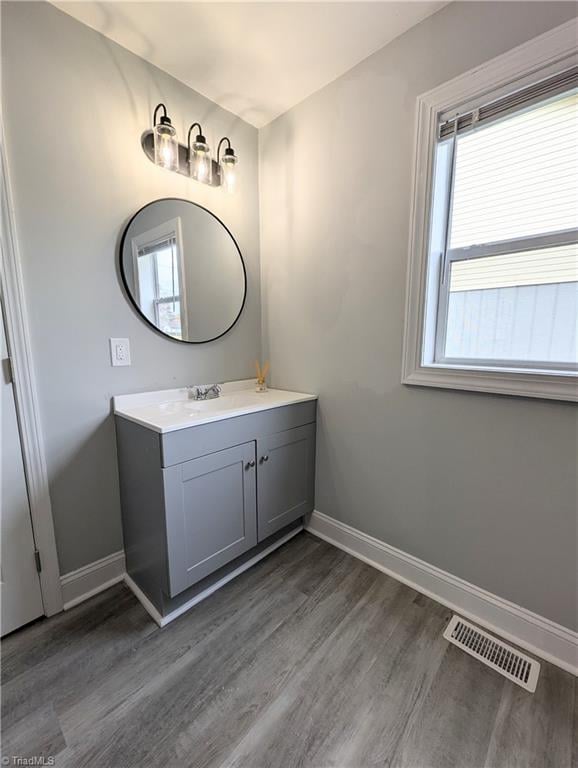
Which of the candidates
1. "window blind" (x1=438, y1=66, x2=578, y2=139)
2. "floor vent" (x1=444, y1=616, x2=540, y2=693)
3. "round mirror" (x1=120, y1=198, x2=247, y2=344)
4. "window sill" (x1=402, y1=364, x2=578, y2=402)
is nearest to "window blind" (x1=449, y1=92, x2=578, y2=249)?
"window blind" (x1=438, y1=66, x2=578, y2=139)

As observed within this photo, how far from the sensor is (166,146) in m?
1.48

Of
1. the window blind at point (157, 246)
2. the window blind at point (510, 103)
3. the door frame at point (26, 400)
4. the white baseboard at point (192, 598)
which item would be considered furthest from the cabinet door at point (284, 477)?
the window blind at point (510, 103)

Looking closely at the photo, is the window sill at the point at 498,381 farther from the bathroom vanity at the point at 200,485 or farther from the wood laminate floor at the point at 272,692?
the wood laminate floor at the point at 272,692

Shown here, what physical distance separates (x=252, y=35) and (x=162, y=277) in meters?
1.11

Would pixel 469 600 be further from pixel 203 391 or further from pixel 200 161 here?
pixel 200 161

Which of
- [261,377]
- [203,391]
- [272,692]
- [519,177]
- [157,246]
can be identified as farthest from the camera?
[261,377]

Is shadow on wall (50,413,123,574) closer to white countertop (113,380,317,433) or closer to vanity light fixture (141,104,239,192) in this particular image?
white countertop (113,380,317,433)

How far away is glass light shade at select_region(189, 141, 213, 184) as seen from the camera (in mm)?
1572

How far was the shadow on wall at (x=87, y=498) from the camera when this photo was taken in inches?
56.2

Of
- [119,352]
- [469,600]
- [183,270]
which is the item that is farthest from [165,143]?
[469,600]

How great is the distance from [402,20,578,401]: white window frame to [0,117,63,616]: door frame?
162 centimetres

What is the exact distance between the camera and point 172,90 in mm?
1589

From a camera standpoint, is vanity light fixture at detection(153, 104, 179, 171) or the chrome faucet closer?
vanity light fixture at detection(153, 104, 179, 171)

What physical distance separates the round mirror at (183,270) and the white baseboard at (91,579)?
1190 millimetres
